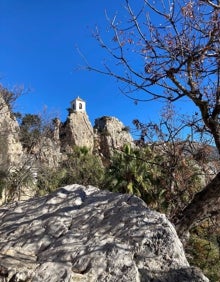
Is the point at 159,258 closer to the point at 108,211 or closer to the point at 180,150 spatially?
the point at 108,211

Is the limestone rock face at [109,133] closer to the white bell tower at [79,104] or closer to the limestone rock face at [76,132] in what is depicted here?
the limestone rock face at [76,132]

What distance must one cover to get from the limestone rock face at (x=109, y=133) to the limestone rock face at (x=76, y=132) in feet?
5.55

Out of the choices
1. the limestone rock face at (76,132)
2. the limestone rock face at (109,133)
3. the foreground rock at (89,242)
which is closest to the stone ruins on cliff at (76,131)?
the limestone rock face at (76,132)

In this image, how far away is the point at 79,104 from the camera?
71.4 m

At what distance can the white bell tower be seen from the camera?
230 ft

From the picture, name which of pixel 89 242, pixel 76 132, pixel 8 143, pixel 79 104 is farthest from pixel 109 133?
pixel 89 242

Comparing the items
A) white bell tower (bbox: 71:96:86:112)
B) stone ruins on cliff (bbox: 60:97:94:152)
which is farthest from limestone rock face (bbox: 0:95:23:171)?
white bell tower (bbox: 71:96:86:112)

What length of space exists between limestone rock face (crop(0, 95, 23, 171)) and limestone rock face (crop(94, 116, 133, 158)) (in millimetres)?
20890

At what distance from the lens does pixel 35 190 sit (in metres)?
29.4

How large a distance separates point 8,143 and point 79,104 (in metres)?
40.1

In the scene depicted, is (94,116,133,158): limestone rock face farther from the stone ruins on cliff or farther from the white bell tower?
the white bell tower

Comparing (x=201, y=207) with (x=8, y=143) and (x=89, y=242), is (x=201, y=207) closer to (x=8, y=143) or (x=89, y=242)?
(x=89, y=242)

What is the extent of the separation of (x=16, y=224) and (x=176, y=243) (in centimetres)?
191

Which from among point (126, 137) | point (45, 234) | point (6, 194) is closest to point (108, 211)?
point (45, 234)
